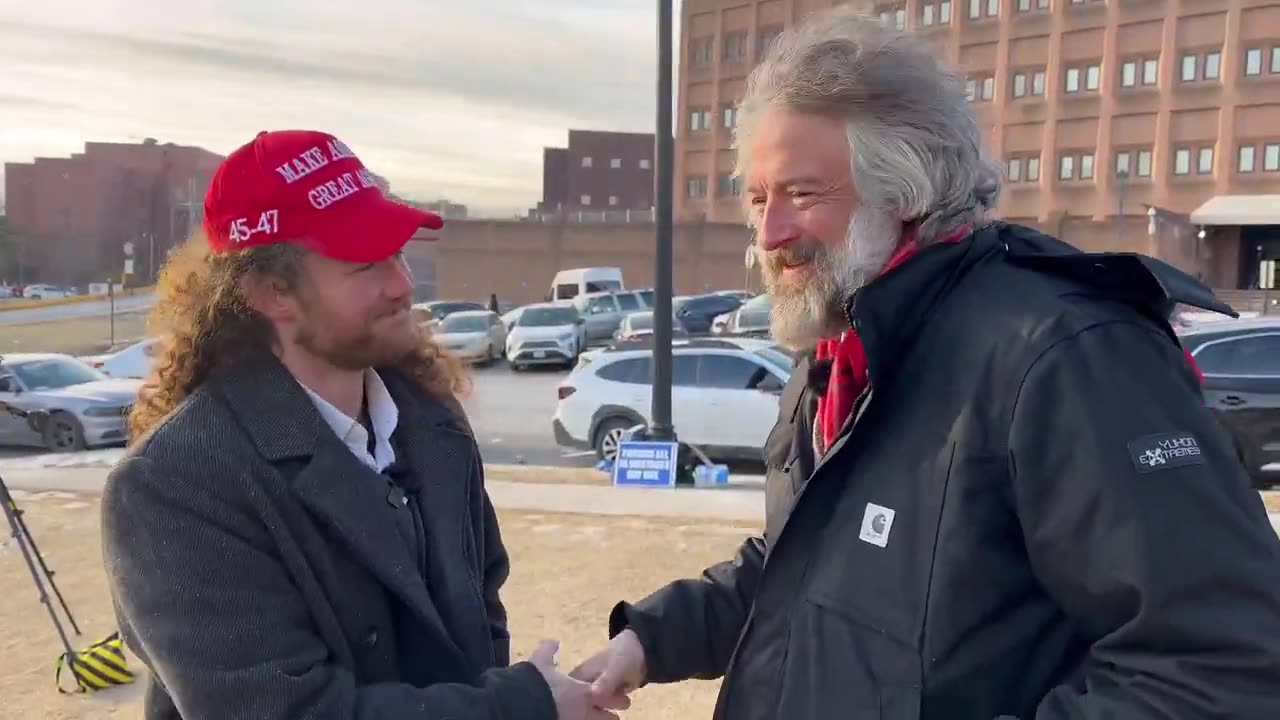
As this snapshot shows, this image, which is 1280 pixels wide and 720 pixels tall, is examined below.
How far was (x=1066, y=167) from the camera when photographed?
48.9 m

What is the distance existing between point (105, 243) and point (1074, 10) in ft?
210

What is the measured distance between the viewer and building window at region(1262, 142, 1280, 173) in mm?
43375

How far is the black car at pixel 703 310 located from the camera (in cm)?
2962

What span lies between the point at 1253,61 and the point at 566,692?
50528mm

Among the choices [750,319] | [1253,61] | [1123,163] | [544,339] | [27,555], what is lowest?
[544,339]

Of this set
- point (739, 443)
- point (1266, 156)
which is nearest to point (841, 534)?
point (739, 443)

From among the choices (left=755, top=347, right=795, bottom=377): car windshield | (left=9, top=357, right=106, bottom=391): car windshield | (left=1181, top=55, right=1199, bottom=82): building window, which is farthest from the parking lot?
(left=1181, top=55, right=1199, bottom=82): building window

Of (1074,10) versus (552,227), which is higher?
(1074,10)

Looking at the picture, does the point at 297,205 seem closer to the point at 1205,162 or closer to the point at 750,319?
the point at 750,319

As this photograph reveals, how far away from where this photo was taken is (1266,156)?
43.7 meters

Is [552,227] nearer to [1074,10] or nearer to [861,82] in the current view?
Result: [1074,10]

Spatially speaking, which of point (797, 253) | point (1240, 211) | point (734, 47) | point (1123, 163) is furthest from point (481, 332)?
point (734, 47)

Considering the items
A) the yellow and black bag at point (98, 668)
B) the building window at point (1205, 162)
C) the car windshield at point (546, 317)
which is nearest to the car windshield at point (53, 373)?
the yellow and black bag at point (98, 668)

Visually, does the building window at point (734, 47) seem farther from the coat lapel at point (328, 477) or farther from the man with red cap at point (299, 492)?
the coat lapel at point (328, 477)
